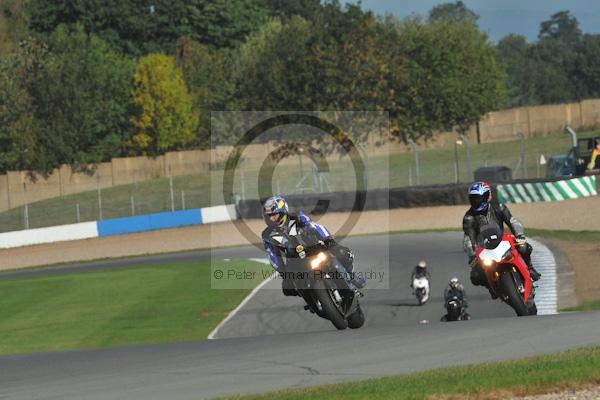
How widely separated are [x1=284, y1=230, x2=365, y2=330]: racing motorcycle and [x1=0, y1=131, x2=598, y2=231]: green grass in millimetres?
28853

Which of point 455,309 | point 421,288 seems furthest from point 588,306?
point 421,288

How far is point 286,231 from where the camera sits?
14648mm

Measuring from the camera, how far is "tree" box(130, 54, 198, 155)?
233ft

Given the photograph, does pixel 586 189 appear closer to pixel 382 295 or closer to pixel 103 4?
pixel 382 295

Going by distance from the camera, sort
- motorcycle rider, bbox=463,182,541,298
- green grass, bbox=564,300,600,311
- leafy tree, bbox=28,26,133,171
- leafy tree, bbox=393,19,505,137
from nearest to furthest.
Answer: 1. motorcycle rider, bbox=463,182,541,298
2. green grass, bbox=564,300,600,311
3. leafy tree, bbox=28,26,133,171
4. leafy tree, bbox=393,19,505,137

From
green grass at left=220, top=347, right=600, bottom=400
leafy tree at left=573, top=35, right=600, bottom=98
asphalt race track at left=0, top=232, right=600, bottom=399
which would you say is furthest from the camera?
leafy tree at left=573, top=35, right=600, bottom=98

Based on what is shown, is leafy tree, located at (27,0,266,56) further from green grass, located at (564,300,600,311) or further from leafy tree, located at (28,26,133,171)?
green grass, located at (564,300,600,311)

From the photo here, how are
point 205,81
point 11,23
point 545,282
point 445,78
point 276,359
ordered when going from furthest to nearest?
point 11,23, point 205,81, point 445,78, point 545,282, point 276,359

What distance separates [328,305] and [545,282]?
29.5 ft

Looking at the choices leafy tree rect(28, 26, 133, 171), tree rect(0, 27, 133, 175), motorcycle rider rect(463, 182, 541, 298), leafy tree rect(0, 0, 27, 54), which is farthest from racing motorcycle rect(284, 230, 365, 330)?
leafy tree rect(0, 0, 27, 54)

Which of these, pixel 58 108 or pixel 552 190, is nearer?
pixel 552 190

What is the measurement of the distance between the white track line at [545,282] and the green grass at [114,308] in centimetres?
591

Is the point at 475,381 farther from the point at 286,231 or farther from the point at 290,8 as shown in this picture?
the point at 290,8

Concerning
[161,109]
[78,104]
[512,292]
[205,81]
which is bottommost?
[512,292]
